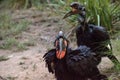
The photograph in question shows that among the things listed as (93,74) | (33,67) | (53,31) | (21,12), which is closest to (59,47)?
(93,74)

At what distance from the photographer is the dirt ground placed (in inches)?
188

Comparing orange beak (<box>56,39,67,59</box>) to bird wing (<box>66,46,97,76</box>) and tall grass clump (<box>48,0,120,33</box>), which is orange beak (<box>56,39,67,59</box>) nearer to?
bird wing (<box>66,46,97,76</box>)

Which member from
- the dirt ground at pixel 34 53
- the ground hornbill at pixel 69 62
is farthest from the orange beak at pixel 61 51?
the dirt ground at pixel 34 53

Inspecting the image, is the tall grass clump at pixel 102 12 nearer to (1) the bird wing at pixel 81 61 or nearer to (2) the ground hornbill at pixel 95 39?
(2) the ground hornbill at pixel 95 39

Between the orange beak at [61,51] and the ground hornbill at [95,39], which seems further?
the ground hornbill at [95,39]

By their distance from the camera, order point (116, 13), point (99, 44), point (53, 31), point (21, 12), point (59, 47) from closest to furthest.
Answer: point (59, 47) < point (99, 44) < point (116, 13) < point (53, 31) < point (21, 12)

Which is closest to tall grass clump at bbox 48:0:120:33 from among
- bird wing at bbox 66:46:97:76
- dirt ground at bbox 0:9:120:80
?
dirt ground at bbox 0:9:120:80

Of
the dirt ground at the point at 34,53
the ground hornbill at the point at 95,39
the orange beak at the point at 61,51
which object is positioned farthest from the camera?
the dirt ground at the point at 34,53

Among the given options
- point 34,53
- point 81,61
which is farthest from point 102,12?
point 81,61

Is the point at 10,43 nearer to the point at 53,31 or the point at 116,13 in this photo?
the point at 53,31

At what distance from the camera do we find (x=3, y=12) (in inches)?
305

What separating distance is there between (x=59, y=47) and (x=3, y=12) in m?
4.06

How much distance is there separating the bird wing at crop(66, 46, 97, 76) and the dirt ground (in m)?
0.51

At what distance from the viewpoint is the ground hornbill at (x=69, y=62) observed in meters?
3.88
